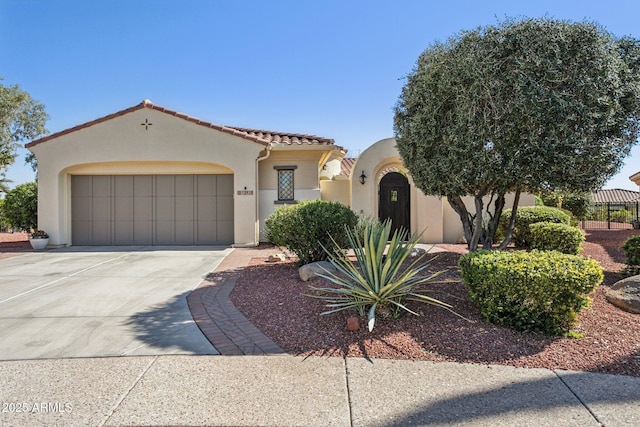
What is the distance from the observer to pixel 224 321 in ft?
16.6

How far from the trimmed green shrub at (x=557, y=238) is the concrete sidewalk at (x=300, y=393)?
5.92 metres

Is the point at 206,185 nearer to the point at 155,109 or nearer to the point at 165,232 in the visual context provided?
the point at 165,232

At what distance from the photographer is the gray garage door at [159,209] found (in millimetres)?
13273

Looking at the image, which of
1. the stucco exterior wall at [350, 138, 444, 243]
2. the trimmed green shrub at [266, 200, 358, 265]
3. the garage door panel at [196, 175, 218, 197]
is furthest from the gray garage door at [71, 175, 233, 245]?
the trimmed green shrub at [266, 200, 358, 265]

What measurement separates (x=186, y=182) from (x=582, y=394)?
12.6 meters

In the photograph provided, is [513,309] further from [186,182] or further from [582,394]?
[186,182]

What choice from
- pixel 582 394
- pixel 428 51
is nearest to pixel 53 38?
pixel 428 51

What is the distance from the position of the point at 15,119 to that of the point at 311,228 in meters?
25.2

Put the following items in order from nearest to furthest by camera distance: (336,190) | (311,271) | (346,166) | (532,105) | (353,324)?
(353,324), (532,105), (311,271), (336,190), (346,166)

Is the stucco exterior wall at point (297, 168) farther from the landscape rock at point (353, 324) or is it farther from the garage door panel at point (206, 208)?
the landscape rock at point (353, 324)

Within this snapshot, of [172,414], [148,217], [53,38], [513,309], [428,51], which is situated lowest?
[172,414]

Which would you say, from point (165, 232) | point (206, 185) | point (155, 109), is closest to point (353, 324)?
point (206, 185)

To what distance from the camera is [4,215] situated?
46.3 ft

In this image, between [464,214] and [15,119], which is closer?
[464,214]
